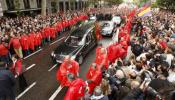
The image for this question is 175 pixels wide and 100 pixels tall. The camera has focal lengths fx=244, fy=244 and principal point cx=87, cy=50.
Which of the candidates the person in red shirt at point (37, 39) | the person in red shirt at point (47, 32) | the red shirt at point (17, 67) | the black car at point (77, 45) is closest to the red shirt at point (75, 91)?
the red shirt at point (17, 67)

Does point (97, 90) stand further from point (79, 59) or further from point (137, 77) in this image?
point (79, 59)

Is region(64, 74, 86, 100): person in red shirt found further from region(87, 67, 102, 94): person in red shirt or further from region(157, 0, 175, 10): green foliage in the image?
region(157, 0, 175, 10): green foliage

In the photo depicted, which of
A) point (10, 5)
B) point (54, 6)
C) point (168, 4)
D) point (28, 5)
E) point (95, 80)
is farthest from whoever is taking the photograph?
point (54, 6)

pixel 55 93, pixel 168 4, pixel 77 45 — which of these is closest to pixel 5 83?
pixel 55 93

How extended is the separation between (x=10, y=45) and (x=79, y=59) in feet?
12.3

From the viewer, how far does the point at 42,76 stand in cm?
1109

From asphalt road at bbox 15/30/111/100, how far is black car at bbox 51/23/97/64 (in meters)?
0.54

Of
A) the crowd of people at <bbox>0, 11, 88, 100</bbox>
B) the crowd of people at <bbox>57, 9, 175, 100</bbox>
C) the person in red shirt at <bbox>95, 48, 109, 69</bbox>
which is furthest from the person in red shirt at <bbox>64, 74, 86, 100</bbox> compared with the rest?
the person in red shirt at <bbox>95, 48, 109, 69</bbox>

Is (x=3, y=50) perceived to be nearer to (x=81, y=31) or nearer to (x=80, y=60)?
(x=80, y=60)

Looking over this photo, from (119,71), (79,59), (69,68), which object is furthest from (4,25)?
(119,71)

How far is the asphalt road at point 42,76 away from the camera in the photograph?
9219 mm

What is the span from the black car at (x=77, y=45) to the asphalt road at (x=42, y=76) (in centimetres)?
54

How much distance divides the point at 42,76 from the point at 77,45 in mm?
2777

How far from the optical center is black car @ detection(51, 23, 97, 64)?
39.8 ft
